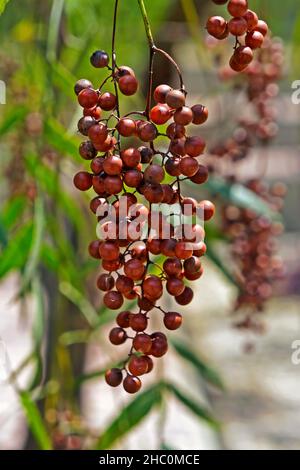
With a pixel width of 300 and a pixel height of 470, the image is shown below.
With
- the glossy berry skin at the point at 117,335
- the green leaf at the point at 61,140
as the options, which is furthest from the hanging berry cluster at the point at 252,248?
the glossy berry skin at the point at 117,335

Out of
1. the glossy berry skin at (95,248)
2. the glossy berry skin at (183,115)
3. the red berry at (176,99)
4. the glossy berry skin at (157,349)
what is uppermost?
the red berry at (176,99)

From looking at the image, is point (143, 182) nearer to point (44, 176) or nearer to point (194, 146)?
point (194, 146)

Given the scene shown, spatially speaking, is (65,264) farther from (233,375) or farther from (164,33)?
(233,375)

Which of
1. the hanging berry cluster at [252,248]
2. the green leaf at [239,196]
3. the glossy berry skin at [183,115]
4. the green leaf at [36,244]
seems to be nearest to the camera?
the glossy berry skin at [183,115]

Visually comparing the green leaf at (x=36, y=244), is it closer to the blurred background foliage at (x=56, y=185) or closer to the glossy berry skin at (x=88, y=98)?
the blurred background foliage at (x=56, y=185)

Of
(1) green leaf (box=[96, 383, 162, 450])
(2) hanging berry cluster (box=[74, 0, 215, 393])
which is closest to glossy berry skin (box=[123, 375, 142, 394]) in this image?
(2) hanging berry cluster (box=[74, 0, 215, 393])

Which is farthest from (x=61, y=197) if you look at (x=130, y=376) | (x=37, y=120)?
(x=130, y=376)
